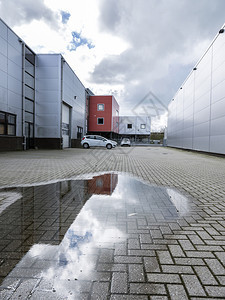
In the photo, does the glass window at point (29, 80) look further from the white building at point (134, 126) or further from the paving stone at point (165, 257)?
the white building at point (134, 126)

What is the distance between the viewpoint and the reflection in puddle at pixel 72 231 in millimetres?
1801

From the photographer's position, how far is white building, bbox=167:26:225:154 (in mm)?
14625

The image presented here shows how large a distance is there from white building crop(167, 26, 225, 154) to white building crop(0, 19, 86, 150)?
14.4 meters

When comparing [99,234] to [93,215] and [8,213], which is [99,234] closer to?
[93,215]

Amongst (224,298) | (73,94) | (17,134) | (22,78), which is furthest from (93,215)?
(73,94)

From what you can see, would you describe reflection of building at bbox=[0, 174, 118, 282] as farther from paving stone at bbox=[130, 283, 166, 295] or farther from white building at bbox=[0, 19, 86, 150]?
white building at bbox=[0, 19, 86, 150]

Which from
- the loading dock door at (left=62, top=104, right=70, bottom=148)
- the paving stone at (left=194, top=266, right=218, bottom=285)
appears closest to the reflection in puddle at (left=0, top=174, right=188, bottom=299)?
the paving stone at (left=194, top=266, right=218, bottom=285)

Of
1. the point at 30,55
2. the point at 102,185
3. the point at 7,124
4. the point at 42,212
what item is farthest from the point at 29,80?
the point at 42,212

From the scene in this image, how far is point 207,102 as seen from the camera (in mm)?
17250

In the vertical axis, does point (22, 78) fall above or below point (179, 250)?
above

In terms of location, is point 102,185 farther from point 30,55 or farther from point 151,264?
point 30,55

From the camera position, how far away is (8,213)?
11.1 feet

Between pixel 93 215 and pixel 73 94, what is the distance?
24.1 meters

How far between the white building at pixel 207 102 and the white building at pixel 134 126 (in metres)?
23.6
